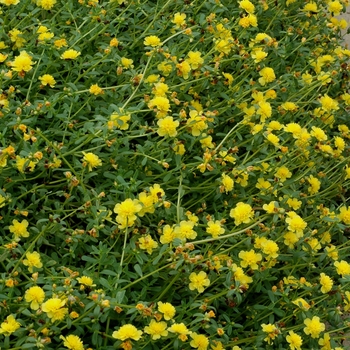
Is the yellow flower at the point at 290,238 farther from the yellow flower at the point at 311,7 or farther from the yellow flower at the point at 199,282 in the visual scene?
the yellow flower at the point at 311,7

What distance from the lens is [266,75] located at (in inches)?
107

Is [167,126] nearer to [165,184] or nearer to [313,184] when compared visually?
[165,184]

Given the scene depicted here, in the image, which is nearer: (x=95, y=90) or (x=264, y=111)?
(x=95, y=90)

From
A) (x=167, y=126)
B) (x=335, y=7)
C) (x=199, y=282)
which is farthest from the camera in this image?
(x=335, y=7)

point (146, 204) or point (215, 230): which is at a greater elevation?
point (146, 204)

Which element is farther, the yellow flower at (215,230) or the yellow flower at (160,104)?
the yellow flower at (160,104)

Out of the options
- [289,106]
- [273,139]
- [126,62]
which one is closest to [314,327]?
[273,139]

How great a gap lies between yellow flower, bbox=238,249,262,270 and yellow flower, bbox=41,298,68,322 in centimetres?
60

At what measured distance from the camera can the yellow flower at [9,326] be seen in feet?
5.84

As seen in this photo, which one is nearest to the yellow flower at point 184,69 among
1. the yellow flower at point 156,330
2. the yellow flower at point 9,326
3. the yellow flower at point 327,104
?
Answer: the yellow flower at point 327,104

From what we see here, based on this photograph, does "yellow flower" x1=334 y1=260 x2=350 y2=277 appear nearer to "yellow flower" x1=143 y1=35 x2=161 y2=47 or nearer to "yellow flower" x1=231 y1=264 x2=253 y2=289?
"yellow flower" x1=231 y1=264 x2=253 y2=289

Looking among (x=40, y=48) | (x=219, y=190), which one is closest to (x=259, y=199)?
(x=219, y=190)

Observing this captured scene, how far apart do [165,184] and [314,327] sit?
0.67 m

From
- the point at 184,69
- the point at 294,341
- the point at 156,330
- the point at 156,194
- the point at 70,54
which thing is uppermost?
the point at 70,54
